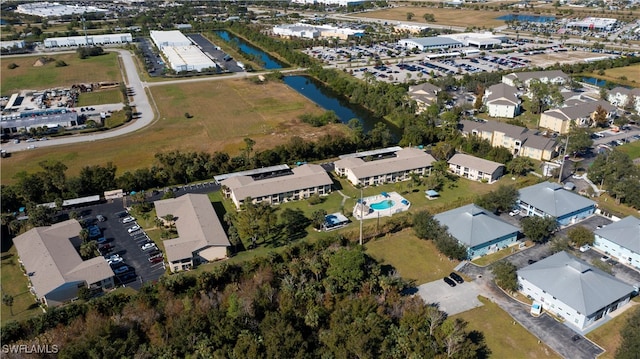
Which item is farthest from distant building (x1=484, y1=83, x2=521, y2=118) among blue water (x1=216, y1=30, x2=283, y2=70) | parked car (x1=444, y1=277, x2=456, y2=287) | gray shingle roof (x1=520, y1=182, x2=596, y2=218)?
blue water (x1=216, y1=30, x2=283, y2=70)

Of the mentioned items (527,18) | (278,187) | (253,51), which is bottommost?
(278,187)

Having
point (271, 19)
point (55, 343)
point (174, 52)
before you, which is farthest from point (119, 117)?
point (271, 19)

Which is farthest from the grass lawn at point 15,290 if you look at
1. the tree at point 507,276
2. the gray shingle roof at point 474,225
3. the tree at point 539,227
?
the tree at point 539,227

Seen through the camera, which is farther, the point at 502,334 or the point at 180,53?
the point at 180,53

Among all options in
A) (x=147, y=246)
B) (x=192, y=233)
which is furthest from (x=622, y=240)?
(x=147, y=246)

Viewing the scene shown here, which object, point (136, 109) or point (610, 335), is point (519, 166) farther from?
point (136, 109)

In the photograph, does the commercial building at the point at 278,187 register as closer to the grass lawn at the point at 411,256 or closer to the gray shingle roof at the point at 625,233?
the grass lawn at the point at 411,256

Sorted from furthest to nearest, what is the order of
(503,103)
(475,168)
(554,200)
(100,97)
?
(100,97), (503,103), (475,168), (554,200)
